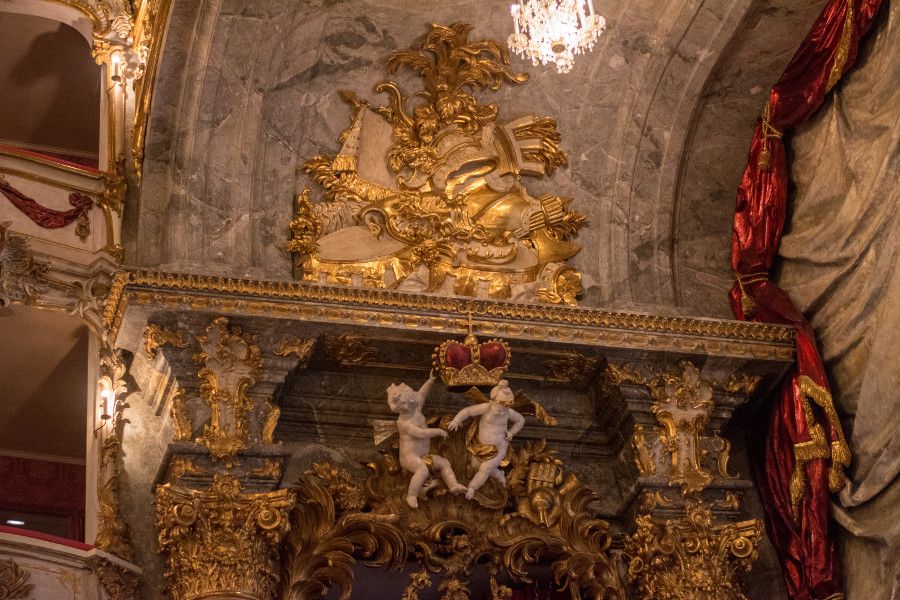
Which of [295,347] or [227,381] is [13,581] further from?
[295,347]

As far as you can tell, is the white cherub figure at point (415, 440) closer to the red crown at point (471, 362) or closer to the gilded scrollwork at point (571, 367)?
the red crown at point (471, 362)

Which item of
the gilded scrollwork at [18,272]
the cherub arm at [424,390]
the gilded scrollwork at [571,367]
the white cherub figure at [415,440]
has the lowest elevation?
the white cherub figure at [415,440]

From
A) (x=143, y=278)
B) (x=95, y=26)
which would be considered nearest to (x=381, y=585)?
(x=143, y=278)

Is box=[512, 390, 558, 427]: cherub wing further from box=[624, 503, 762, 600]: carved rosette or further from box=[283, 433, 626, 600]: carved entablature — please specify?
box=[624, 503, 762, 600]: carved rosette

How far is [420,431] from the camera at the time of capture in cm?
802

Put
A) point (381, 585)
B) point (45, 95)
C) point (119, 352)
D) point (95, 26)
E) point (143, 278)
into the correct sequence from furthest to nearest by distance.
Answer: point (45, 95), point (95, 26), point (381, 585), point (119, 352), point (143, 278)

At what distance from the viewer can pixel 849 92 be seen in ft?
29.1

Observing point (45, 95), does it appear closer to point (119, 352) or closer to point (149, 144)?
point (149, 144)

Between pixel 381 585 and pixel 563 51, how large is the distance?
347 cm

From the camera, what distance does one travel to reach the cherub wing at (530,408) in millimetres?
8312

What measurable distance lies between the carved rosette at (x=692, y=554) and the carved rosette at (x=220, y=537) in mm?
2100

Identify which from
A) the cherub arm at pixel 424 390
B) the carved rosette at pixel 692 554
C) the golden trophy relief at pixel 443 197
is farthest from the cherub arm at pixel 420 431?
the carved rosette at pixel 692 554

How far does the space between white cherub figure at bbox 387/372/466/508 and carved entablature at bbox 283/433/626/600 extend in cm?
13

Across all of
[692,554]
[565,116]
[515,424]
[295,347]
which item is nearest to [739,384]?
[692,554]
